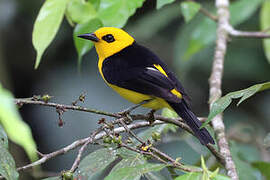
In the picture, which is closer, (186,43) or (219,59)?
(219,59)

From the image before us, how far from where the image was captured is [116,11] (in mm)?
2746

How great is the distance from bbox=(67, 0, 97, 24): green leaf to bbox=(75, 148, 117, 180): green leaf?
3.37ft

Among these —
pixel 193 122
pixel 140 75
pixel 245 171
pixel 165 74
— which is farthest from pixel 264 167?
pixel 140 75

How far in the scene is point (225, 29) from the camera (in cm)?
385

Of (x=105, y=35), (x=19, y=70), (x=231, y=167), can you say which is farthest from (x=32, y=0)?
(x=231, y=167)

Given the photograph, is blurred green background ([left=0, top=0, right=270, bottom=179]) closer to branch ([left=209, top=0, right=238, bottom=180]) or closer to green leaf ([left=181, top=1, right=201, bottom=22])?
branch ([left=209, top=0, right=238, bottom=180])

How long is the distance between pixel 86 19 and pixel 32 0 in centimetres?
→ 298

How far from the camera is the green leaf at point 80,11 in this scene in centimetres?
283

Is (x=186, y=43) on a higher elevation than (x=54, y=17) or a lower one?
lower

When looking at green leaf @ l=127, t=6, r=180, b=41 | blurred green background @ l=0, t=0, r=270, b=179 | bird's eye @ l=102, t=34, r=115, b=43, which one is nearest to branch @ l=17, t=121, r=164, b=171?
bird's eye @ l=102, t=34, r=115, b=43

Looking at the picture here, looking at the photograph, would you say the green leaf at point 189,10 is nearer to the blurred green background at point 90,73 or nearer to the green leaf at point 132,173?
the blurred green background at point 90,73

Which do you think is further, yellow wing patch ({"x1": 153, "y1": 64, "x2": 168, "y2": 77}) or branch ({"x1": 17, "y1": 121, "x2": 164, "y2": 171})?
yellow wing patch ({"x1": 153, "y1": 64, "x2": 168, "y2": 77})

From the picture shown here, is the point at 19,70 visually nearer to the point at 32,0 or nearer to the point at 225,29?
the point at 32,0

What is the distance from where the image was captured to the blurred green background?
16.2 feet
